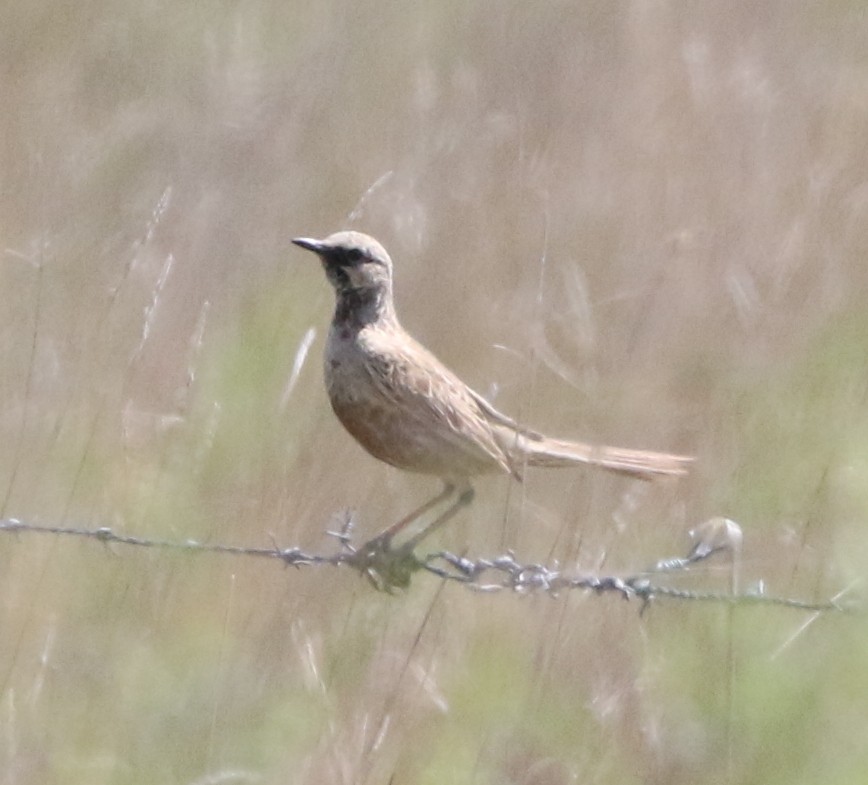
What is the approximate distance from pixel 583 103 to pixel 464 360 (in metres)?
1.37

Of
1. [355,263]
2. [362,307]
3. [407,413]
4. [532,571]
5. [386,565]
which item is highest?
[355,263]

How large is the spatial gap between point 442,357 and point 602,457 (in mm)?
1075

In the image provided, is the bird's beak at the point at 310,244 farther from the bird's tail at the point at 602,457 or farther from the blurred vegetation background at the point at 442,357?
the bird's tail at the point at 602,457

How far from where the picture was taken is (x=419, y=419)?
14.8 ft

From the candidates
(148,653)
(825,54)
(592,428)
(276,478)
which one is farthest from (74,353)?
(825,54)

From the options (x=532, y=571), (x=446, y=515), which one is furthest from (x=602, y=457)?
(x=446, y=515)

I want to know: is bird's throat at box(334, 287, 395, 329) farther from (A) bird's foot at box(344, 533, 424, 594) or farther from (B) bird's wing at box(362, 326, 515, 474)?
(A) bird's foot at box(344, 533, 424, 594)

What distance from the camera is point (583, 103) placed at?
605cm

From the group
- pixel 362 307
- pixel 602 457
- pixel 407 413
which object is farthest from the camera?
pixel 362 307

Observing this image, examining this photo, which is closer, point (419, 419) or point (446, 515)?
point (419, 419)

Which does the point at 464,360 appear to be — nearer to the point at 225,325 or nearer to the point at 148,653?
the point at 225,325

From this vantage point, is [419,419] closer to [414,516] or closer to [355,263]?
[414,516]

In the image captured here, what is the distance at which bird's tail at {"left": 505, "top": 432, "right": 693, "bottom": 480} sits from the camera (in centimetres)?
427

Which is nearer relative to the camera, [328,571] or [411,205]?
[328,571]
